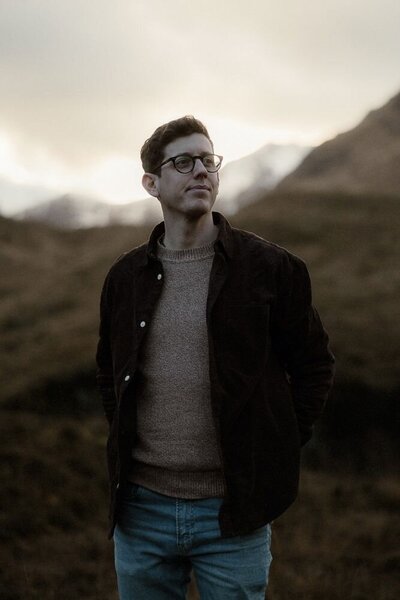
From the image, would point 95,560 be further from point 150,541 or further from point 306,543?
point 150,541

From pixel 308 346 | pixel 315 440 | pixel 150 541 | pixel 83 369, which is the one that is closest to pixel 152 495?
pixel 150 541

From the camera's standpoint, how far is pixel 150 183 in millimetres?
2564

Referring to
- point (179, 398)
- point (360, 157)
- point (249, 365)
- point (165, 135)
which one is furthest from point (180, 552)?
point (360, 157)

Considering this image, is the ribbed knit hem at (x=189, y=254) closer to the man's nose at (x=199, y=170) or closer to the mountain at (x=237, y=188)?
the man's nose at (x=199, y=170)

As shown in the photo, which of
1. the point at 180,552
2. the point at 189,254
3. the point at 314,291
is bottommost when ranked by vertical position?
the point at 180,552

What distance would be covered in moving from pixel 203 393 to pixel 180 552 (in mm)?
546

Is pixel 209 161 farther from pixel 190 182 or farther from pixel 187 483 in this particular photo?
pixel 187 483

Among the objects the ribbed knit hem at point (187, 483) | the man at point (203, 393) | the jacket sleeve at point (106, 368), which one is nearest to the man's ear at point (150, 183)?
the man at point (203, 393)

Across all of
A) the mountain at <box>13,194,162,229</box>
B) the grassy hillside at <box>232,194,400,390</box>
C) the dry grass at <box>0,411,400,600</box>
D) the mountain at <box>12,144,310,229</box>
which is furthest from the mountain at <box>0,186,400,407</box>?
the mountain at <box>12,144,310,229</box>

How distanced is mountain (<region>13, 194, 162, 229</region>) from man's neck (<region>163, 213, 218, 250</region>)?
74.7 ft

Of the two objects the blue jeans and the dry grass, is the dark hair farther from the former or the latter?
the dry grass

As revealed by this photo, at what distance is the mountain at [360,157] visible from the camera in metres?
29.8

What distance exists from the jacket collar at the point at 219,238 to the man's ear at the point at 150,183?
0.53 feet

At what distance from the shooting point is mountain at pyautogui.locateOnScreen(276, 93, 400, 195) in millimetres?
29797
